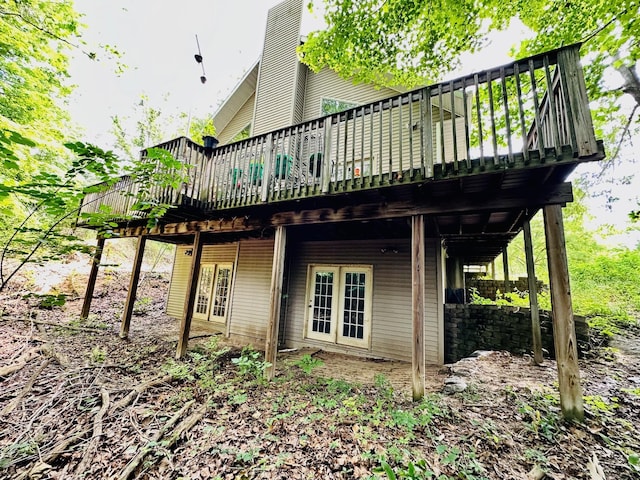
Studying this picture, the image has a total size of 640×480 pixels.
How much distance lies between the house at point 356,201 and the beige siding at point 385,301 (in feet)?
0.11

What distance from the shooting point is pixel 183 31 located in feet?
26.8

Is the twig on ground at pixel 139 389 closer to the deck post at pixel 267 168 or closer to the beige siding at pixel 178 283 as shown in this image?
the deck post at pixel 267 168

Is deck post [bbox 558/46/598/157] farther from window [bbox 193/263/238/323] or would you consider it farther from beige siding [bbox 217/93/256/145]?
beige siding [bbox 217/93/256/145]

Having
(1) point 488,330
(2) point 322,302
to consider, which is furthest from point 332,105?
(1) point 488,330

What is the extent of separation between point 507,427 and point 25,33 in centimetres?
1106

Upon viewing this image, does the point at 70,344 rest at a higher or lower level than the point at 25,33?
lower

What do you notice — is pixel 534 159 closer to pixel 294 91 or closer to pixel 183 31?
pixel 294 91

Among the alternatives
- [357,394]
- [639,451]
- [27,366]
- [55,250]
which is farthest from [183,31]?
[639,451]

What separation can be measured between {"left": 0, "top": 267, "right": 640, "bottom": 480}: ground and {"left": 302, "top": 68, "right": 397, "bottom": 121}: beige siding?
765cm

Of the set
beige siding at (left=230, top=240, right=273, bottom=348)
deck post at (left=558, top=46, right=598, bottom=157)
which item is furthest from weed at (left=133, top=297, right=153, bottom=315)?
deck post at (left=558, top=46, right=598, bottom=157)

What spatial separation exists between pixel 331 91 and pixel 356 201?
239 inches

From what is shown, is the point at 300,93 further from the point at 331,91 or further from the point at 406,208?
the point at 406,208

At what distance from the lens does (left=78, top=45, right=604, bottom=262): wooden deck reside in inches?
117

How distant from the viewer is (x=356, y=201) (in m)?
4.46
